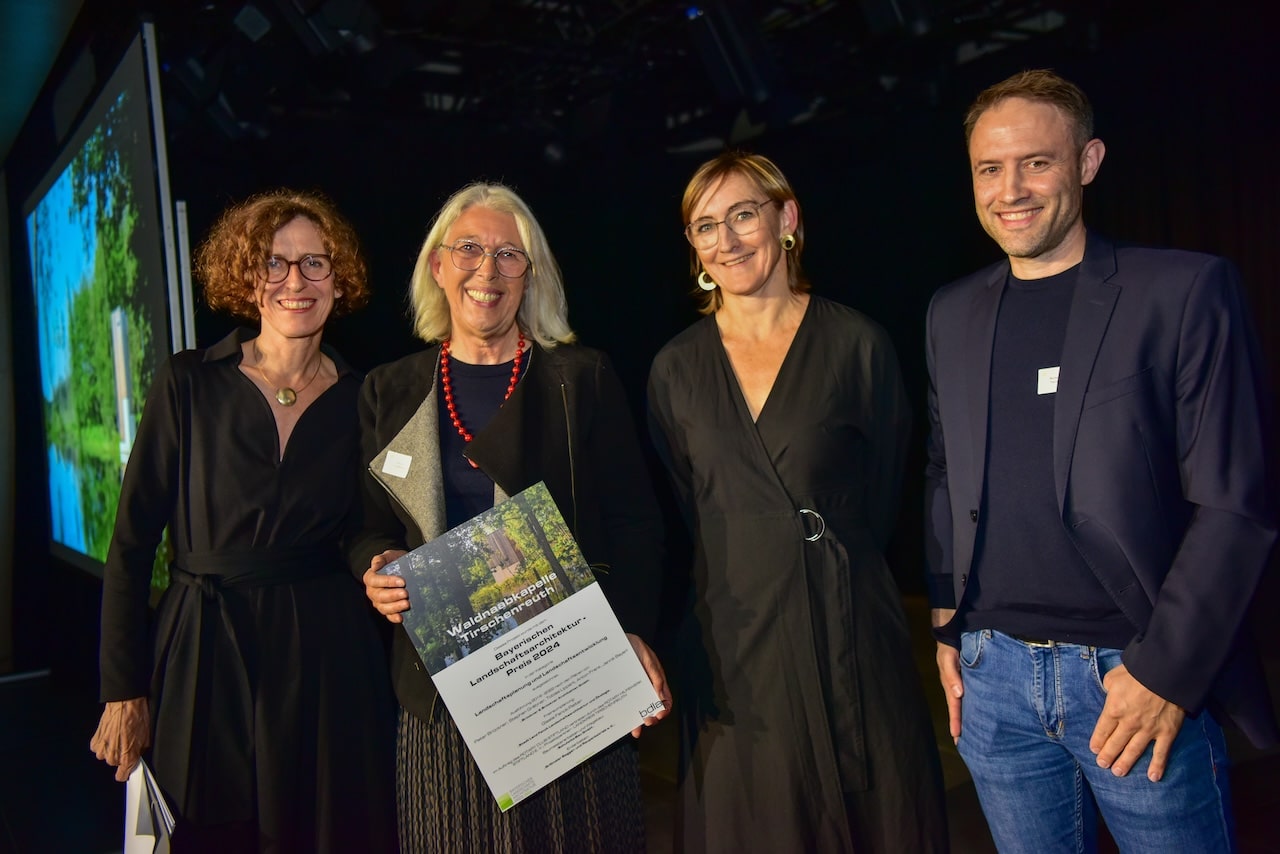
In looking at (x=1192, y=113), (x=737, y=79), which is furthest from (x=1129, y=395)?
(x=1192, y=113)

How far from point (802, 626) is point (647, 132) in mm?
6476

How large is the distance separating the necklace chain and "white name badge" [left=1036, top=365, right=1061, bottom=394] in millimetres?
1435

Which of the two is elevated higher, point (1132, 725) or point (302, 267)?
point (302, 267)

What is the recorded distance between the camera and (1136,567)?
1465 mm

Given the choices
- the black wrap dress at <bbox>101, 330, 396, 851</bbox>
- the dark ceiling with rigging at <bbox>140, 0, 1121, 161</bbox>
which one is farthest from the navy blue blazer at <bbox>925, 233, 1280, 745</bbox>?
the dark ceiling with rigging at <bbox>140, 0, 1121, 161</bbox>

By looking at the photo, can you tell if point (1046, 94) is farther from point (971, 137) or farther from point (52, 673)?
point (52, 673)

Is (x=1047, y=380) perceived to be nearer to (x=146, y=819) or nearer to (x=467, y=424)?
(x=467, y=424)

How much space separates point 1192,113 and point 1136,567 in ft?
16.3

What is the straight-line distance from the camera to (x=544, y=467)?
187cm

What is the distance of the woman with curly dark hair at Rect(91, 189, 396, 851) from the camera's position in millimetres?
1936

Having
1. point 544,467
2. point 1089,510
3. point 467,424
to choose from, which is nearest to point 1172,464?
point 1089,510

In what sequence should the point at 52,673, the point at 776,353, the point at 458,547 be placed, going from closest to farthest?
the point at 458,547 < the point at 776,353 < the point at 52,673

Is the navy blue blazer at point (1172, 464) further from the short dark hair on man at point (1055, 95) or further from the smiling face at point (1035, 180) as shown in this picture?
the short dark hair on man at point (1055, 95)

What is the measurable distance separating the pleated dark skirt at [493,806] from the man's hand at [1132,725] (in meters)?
0.84
